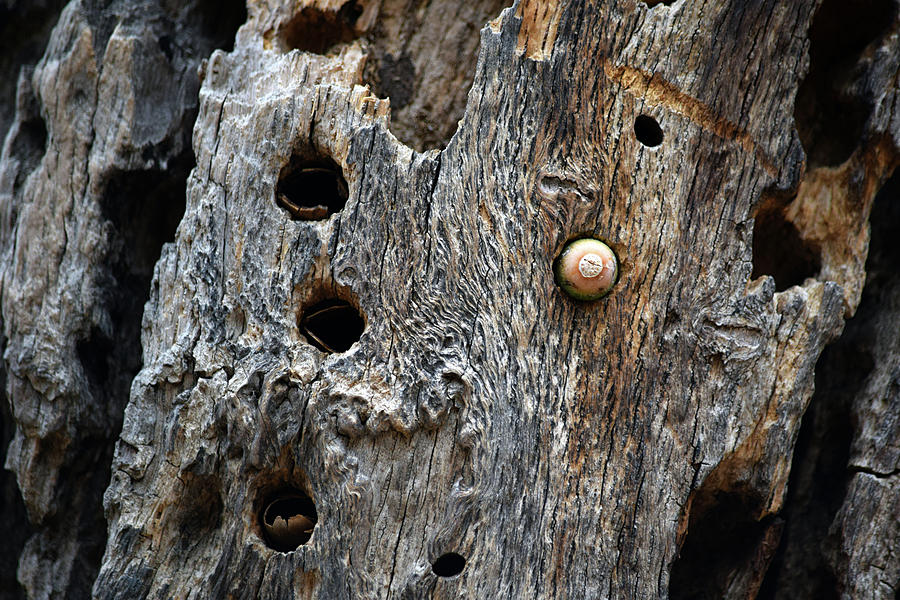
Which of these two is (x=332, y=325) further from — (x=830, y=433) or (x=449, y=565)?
(x=830, y=433)

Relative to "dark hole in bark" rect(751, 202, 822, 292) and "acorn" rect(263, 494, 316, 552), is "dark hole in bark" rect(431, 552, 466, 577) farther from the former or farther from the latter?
"dark hole in bark" rect(751, 202, 822, 292)

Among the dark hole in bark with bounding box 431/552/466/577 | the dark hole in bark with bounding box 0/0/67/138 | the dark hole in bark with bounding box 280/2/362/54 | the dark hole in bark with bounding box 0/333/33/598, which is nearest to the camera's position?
the dark hole in bark with bounding box 431/552/466/577

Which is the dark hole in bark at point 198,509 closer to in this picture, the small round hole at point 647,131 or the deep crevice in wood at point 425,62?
the deep crevice in wood at point 425,62

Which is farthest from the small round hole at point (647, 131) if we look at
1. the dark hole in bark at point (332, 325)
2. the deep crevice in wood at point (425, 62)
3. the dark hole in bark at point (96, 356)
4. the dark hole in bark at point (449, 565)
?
the dark hole in bark at point (96, 356)

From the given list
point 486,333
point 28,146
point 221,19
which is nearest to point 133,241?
point 28,146

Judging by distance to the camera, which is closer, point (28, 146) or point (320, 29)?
point (320, 29)

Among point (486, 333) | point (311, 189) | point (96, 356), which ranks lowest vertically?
point (486, 333)

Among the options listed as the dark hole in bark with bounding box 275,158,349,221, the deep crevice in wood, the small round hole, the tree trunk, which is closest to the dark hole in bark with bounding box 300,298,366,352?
the tree trunk
